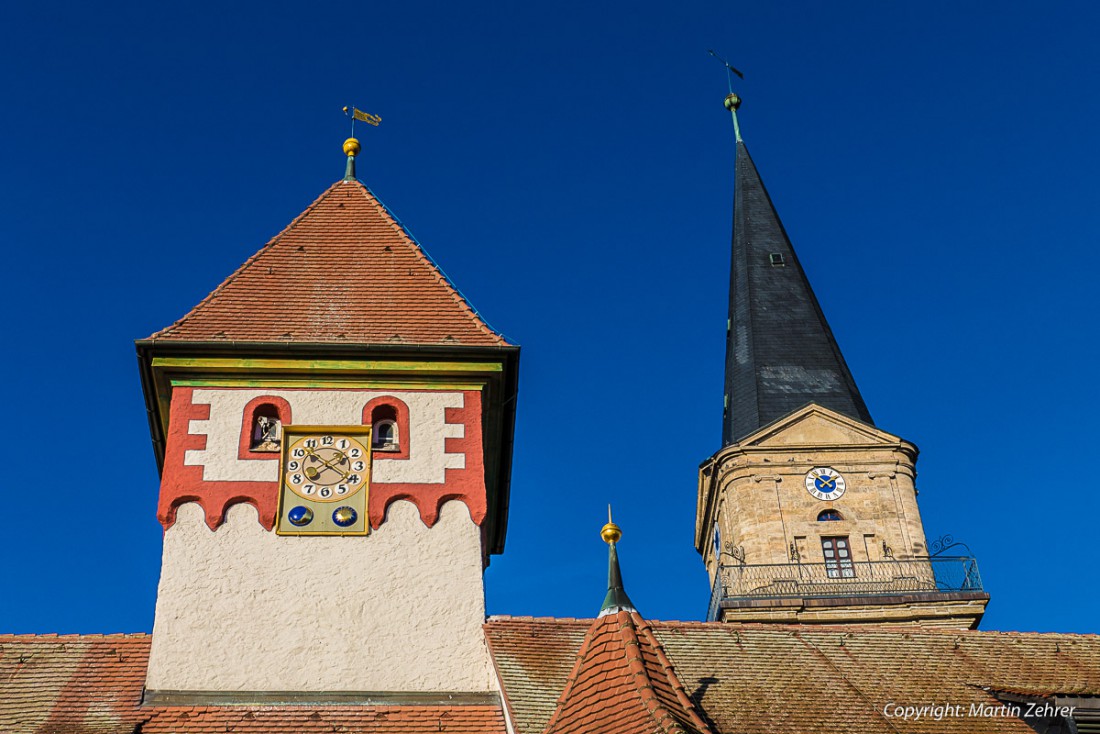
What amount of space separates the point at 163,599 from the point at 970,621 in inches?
1079

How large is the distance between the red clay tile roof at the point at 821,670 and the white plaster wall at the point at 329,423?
1.88 meters

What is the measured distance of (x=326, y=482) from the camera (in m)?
15.3

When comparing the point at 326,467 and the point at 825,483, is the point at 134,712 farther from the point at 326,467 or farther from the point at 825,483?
the point at 825,483

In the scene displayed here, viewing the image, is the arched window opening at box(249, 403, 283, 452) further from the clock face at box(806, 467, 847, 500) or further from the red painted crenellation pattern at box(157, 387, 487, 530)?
the clock face at box(806, 467, 847, 500)

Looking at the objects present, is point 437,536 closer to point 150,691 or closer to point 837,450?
point 150,691

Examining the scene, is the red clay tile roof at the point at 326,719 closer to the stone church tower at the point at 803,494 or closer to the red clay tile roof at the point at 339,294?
the red clay tile roof at the point at 339,294

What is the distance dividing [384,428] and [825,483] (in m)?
26.5

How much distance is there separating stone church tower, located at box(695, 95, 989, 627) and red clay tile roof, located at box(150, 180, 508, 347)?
2054 centimetres

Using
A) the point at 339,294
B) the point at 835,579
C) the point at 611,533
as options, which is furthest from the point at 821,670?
the point at 835,579

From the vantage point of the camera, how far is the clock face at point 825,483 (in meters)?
40.5

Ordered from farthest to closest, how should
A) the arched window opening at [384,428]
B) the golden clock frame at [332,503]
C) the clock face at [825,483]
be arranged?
1. the clock face at [825,483]
2. the arched window opening at [384,428]
3. the golden clock frame at [332,503]

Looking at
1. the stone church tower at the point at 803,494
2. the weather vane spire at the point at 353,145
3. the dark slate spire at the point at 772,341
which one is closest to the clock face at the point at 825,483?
the stone church tower at the point at 803,494

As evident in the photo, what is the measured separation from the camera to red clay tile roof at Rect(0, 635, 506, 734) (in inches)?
522

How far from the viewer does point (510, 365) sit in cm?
1647
